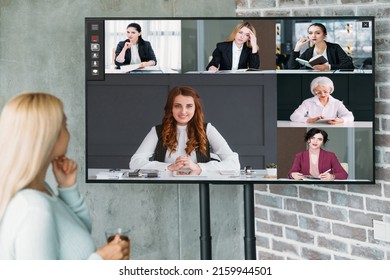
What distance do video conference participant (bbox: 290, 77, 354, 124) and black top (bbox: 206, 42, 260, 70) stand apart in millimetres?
297

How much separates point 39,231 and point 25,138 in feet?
0.57

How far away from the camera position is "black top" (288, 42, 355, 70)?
3002 millimetres

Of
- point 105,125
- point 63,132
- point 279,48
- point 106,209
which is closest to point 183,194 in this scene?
point 106,209

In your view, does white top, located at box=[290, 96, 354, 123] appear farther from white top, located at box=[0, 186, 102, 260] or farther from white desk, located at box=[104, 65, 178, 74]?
white top, located at box=[0, 186, 102, 260]

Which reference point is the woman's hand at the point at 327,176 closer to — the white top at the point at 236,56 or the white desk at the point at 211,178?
the white desk at the point at 211,178

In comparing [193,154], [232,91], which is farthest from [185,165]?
[232,91]

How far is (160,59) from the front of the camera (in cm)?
307

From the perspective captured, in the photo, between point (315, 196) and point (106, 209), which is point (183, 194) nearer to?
point (106, 209)

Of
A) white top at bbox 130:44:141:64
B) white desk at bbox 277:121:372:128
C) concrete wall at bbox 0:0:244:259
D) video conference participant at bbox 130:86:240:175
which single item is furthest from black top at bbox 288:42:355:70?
white top at bbox 130:44:141:64

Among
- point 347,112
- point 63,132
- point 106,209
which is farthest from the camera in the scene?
point 106,209

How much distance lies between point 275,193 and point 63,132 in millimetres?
2375

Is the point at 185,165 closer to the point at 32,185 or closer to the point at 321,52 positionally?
the point at 321,52

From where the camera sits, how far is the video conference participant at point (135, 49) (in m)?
3.08

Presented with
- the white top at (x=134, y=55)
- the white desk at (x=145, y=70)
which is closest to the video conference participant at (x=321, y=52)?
the white desk at (x=145, y=70)
